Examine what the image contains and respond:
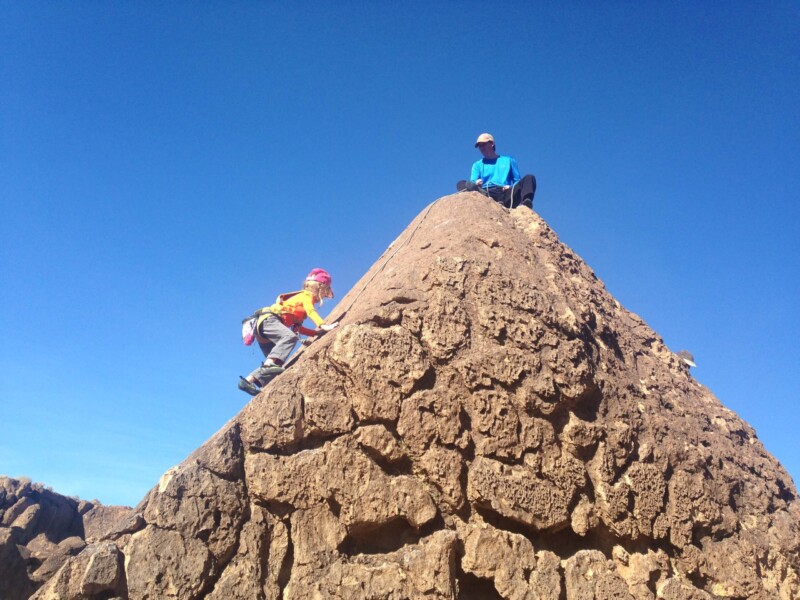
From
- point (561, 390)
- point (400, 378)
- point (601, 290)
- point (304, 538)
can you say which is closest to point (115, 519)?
point (304, 538)

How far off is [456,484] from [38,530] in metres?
4.19

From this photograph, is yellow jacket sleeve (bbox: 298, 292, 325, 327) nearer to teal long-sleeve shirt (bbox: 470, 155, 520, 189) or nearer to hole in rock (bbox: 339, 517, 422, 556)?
hole in rock (bbox: 339, 517, 422, 556)

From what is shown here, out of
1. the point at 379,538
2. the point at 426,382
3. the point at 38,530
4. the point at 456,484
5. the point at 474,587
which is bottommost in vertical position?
the point at 38,530

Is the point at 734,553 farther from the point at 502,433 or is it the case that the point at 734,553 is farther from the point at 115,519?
the point at 115,519

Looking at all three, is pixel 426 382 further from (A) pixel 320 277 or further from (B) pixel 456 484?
(A) pixel 320 277

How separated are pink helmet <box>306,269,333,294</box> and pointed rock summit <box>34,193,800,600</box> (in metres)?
1.46

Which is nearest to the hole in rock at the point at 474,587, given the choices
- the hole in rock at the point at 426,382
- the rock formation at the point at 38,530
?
the hole in rock at the point at 426,382

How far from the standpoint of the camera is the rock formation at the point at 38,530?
5051 mm

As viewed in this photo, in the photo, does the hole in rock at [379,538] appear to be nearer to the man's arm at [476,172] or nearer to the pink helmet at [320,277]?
the pink helmet at [320,277]

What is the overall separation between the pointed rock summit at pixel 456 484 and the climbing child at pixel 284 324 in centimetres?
117

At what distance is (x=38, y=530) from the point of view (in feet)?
19.4

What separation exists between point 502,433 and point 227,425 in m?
2.21

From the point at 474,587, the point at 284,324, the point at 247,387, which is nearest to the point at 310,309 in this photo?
the point at 284,324

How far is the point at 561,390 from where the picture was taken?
4992 mm
